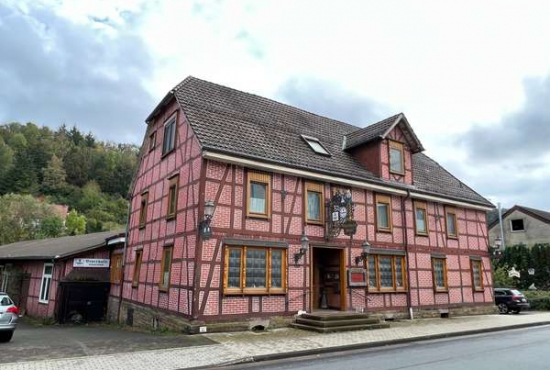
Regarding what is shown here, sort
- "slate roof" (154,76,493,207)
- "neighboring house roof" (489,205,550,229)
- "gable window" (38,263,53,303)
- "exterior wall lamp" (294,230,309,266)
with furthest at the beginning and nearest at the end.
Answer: "neighboring house roof" (489,205,550,229) → "gable window" (38,263,53,303) → "slate roof" (154,76,493,207) → "exterior wall lamp" (294,230,309,266)

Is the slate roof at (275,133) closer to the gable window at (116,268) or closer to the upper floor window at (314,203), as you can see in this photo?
the upper floor window at (314,203)

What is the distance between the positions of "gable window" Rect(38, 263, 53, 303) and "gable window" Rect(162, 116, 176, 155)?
9911mm

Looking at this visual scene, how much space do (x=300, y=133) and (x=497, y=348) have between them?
1062cm

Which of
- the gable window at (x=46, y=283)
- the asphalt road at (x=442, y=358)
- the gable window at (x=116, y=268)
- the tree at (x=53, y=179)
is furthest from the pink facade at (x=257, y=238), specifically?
the tree at (x=53, y=179)

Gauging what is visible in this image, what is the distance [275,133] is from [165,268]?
6.56 meters

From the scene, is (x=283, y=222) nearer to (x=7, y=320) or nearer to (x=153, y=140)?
(x=153, y=140)

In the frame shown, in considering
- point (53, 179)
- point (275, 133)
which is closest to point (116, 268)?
point (275, 133)

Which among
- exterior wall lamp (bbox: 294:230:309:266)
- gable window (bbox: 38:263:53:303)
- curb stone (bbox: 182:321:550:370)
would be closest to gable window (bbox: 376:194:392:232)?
exterior wall lamp (bbox: 294:230:309:266)

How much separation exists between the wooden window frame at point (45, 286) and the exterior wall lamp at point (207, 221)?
12935 mm

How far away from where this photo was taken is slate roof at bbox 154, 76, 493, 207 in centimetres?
1361

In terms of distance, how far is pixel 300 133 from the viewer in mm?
17328

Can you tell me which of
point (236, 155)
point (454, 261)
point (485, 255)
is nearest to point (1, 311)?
point (236, 155)

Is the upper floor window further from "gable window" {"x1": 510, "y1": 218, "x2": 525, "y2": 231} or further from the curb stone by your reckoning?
"gable window" {"x1": 510, "y1": 218, "x2": 525, "y2": 231}

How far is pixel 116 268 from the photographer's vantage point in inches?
786
